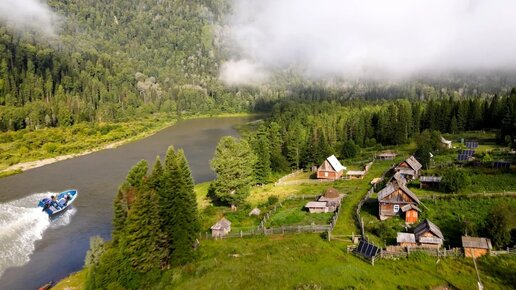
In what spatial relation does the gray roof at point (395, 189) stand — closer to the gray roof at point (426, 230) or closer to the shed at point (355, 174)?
the gray roof at point (426, 230)

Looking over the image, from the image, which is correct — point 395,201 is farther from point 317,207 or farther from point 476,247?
point 476,247

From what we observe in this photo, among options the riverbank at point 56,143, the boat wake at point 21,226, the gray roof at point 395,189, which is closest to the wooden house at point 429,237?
the gray roof at point 395,189

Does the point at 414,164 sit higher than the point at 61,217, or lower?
higher

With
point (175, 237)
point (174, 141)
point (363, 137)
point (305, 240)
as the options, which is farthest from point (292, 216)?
point (174, 141)

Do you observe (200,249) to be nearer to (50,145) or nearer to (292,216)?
(292,216)

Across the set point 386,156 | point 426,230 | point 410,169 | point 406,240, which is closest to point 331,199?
point 406,240
